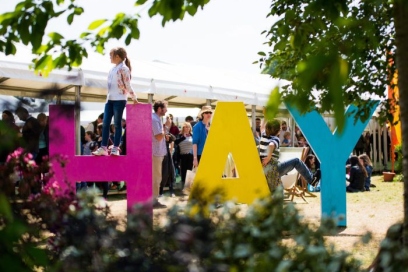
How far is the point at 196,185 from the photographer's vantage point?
2.94m

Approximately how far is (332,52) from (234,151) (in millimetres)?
7357

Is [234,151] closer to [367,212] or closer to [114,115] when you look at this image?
[114,115]

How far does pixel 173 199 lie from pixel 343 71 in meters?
1.68

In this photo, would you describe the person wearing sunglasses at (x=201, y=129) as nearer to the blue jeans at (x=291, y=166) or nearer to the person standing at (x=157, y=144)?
the person standing at (x=157, y=144)

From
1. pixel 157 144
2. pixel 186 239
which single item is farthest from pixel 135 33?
pixel 157 144

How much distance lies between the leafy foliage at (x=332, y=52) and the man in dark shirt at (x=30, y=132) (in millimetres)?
803

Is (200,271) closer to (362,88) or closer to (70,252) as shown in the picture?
(70,252)

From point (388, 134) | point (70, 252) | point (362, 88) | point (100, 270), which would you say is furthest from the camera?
point (388, 134)

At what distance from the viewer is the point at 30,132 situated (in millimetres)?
2363

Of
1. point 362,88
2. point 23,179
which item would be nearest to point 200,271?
point 23,179

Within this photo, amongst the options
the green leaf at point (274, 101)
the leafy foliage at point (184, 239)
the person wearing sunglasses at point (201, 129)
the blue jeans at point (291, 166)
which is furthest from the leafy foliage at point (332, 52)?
the person wearing sunglasses at point (201, 129)

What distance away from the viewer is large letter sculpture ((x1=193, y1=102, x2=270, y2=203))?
28.1ft

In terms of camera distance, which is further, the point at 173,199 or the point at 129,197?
the point at 129,197

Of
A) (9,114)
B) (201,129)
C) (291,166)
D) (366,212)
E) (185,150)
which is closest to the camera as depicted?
(9,114)
